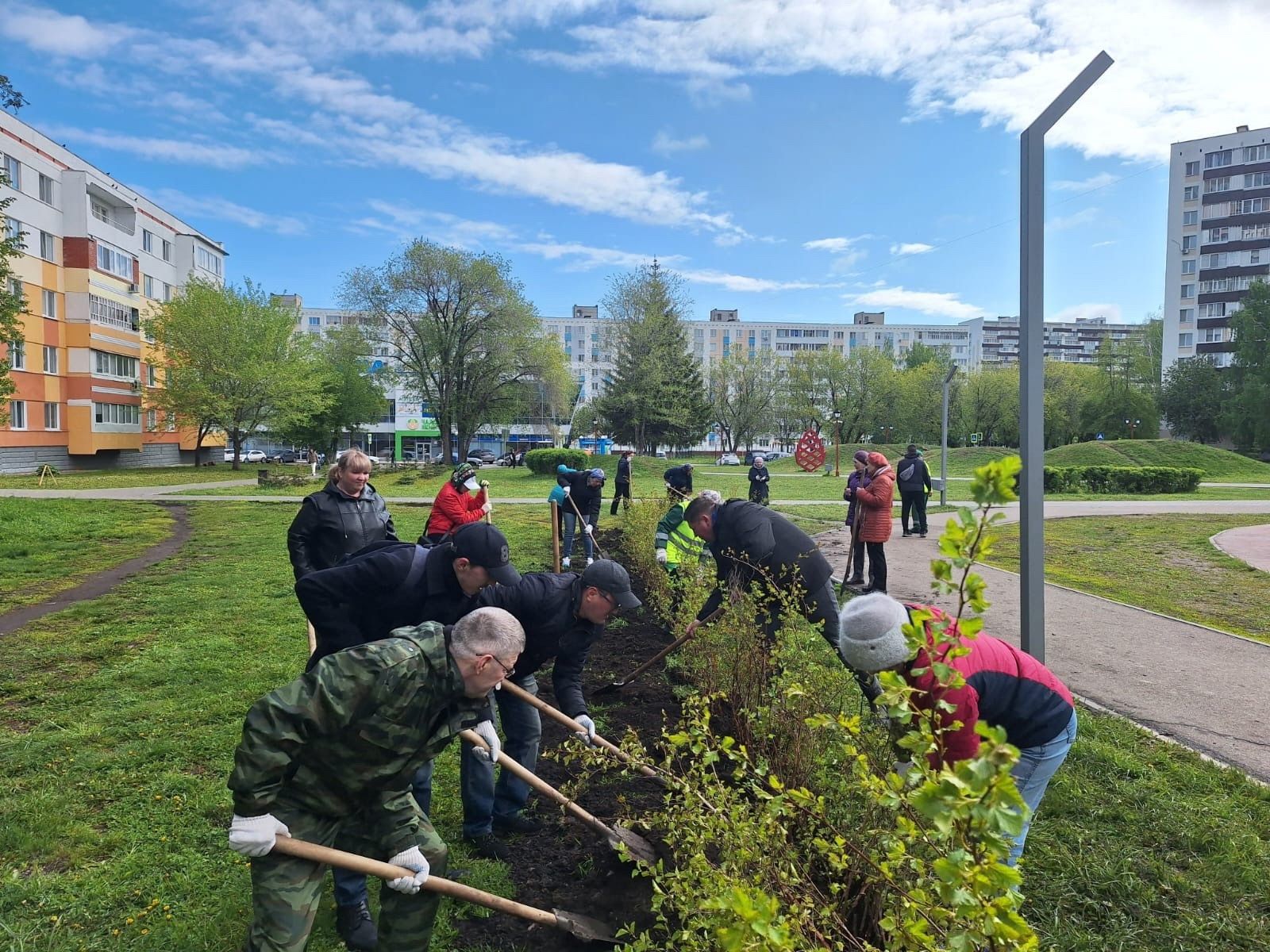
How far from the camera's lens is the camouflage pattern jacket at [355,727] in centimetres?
218

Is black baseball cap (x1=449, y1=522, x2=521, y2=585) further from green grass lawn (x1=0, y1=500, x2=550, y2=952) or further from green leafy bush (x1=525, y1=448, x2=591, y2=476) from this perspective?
green leafy bush (x1=525, y1=448, x2=591, y2=476)

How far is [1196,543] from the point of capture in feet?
40.5

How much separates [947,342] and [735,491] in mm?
94390

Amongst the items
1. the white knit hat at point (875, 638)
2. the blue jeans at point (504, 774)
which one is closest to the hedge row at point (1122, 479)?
the blue jeans at point (504, 774)

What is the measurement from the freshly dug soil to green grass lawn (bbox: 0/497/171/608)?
7411 millimetres

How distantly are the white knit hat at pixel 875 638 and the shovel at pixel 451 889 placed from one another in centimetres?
144

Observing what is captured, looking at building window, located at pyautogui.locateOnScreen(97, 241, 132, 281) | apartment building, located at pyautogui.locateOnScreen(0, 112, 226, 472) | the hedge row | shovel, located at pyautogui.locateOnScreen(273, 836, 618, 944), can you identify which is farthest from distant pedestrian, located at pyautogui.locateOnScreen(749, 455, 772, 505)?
building window, located at pyautogui.locateOnScreen(97, 241, 132, 281)

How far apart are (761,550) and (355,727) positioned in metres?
2.98

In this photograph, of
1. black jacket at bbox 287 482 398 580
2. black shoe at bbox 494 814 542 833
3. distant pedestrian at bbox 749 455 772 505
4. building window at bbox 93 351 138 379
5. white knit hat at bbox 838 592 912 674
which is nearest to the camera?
white knit hat at bbox 838 592 912 674

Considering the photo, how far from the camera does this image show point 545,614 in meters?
3.53

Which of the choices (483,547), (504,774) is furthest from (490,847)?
(483,547)

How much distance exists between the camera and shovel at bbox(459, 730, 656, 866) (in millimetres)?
3023

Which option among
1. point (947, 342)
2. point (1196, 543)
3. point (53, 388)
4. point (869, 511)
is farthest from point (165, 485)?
point (947, 342)

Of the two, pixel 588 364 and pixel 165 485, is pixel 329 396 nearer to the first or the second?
pixel 165 485
